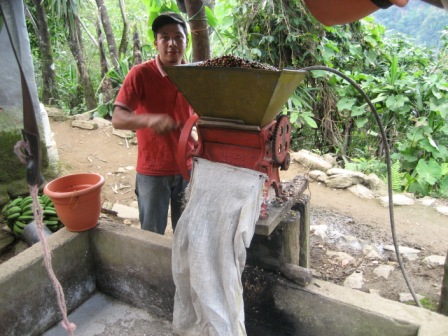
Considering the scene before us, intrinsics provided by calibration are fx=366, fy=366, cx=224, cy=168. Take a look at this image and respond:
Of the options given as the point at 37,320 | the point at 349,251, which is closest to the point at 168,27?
the point at 37,320

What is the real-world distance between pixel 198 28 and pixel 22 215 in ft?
7.19

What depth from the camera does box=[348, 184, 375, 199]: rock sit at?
167 inches

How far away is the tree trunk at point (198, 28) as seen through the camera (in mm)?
2213

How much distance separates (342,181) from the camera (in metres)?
4.46

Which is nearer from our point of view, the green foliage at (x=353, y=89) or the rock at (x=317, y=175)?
the rock at (x=317, y=175)

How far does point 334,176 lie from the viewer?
4555mm

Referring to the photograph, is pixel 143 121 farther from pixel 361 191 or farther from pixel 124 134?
pixel 124 134

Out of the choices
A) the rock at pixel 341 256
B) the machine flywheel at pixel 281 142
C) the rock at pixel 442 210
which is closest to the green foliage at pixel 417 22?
the rock at pixel 442 210

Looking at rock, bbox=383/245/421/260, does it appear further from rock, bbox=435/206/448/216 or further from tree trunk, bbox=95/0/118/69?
tree trunk, bbox=95/0/118/69

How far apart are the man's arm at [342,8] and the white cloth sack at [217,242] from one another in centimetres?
77

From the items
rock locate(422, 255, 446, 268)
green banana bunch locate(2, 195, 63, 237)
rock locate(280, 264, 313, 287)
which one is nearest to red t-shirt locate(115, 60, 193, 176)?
rock locate(280, 264, 313, 287)

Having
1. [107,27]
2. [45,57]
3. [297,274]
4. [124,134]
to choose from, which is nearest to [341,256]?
[297,274]

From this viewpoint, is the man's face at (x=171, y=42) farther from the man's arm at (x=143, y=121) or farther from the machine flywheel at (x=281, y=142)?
the machine flywheel at (x=281, y=142)

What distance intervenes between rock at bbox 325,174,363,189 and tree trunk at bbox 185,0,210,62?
272 centimetres
